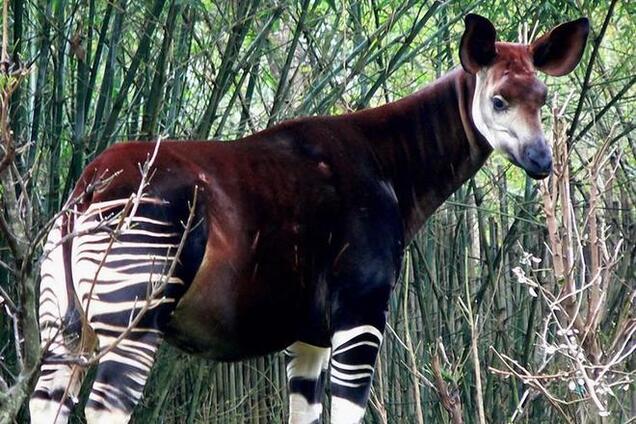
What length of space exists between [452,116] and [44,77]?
5.17 feet

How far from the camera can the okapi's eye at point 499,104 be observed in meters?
3.91

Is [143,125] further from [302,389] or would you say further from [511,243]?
[511,243]

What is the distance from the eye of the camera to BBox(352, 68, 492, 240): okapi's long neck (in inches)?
161

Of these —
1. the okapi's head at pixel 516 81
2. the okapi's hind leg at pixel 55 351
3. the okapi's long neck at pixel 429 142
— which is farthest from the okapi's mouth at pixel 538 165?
the okapi's hind leg at pixel 55 351

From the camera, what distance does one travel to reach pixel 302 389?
4.21 m

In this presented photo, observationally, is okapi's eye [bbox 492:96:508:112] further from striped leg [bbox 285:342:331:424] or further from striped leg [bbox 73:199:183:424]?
striped leg [bbox 73:199:183:424]

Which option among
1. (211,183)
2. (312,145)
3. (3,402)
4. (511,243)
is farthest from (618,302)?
(3,402)

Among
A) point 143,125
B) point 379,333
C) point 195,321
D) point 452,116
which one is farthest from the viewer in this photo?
point 143,125

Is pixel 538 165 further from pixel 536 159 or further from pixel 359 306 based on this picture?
pixel 359 306

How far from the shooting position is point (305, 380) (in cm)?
420

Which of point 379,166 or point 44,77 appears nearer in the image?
point 379,166

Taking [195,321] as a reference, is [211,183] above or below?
above

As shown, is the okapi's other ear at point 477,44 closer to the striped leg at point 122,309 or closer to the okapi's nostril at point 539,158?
the okapi's nostril at point 539,158

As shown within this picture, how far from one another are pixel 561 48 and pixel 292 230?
1197 millimetres
